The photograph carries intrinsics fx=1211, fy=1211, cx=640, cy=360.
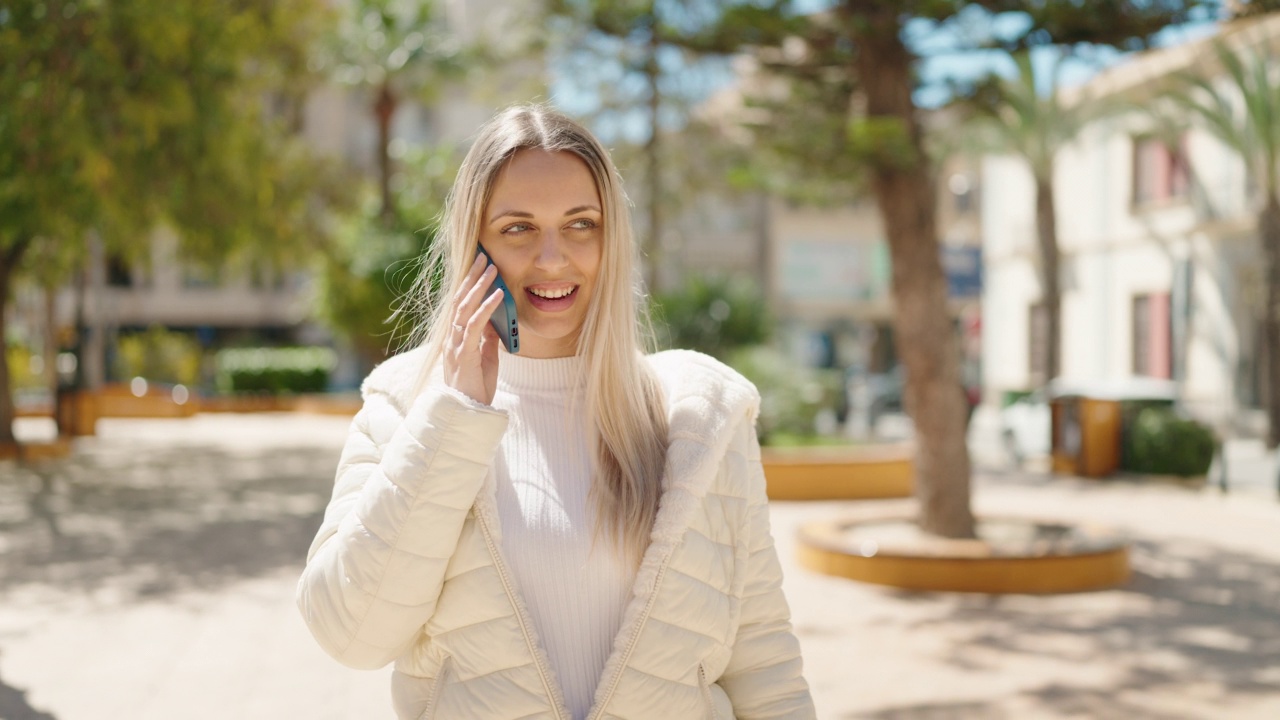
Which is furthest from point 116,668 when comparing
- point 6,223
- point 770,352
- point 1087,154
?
point 1087,154

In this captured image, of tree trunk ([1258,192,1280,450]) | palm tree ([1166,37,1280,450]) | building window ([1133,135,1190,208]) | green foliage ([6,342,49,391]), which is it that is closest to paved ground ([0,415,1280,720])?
tree trunk ([1258,192,1280,450])

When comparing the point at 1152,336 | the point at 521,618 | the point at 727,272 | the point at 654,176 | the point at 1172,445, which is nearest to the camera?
the point at 521,618

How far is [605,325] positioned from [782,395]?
14360 millimetres

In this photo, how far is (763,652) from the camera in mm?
2125

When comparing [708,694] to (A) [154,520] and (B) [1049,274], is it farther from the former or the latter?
(B) [1049,274]

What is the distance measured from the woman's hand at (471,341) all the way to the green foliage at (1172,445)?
51.8ft

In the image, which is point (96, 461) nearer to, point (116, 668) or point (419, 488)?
point (116, 668)

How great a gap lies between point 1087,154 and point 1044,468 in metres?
11.3

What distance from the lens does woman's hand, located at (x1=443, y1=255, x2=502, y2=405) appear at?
1929 mm

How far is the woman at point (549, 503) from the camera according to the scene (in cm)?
191

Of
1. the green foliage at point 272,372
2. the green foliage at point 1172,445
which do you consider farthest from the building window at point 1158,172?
the green foliage at point 272,372

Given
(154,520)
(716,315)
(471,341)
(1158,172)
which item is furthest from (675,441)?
(1158,172)

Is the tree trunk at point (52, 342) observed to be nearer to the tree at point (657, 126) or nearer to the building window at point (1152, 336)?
the tree at point (657, 126)

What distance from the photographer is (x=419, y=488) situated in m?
1.88
